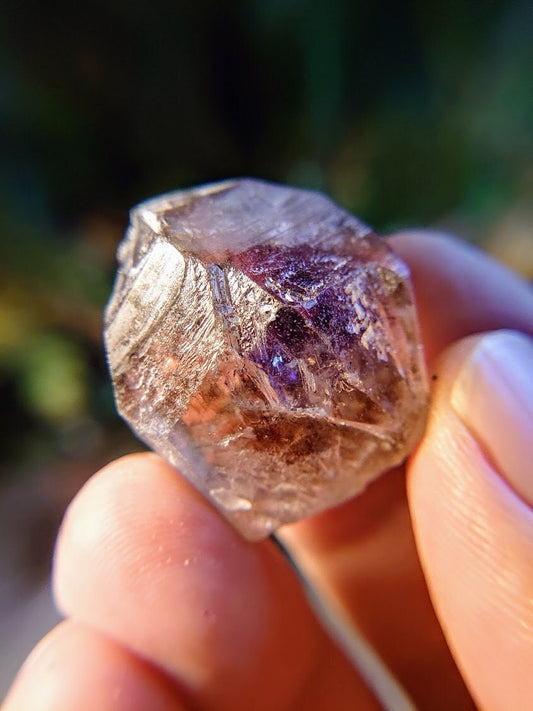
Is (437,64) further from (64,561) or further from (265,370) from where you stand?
(64,561)

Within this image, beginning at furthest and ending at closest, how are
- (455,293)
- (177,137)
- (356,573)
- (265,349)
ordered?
(177,137)
(356,573)
(455,293)
(265,349)

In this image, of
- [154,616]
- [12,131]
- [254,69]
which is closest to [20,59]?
[12,131]

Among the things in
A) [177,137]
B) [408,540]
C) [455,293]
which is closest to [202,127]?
[177,137]

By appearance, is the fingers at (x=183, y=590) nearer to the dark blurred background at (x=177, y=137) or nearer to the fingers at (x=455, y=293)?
the fingers at (x=455, y=293)

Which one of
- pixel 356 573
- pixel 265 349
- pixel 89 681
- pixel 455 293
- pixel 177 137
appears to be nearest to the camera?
pixel 265 349

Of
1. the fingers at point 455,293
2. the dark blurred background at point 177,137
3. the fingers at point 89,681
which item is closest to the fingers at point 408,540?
the fingers at point 455,293

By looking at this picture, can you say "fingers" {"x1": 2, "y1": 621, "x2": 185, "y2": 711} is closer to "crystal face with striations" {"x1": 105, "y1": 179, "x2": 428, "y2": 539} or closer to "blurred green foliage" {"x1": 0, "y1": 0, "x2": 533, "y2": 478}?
"crystal face with striations" {"x1": 105, "y1": 179, "x2": 428, "y2": 539}

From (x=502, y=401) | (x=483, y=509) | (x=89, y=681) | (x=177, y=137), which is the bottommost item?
(x=89, y=681)

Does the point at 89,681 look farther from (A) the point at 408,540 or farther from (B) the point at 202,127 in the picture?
(B) the point at 202,127
